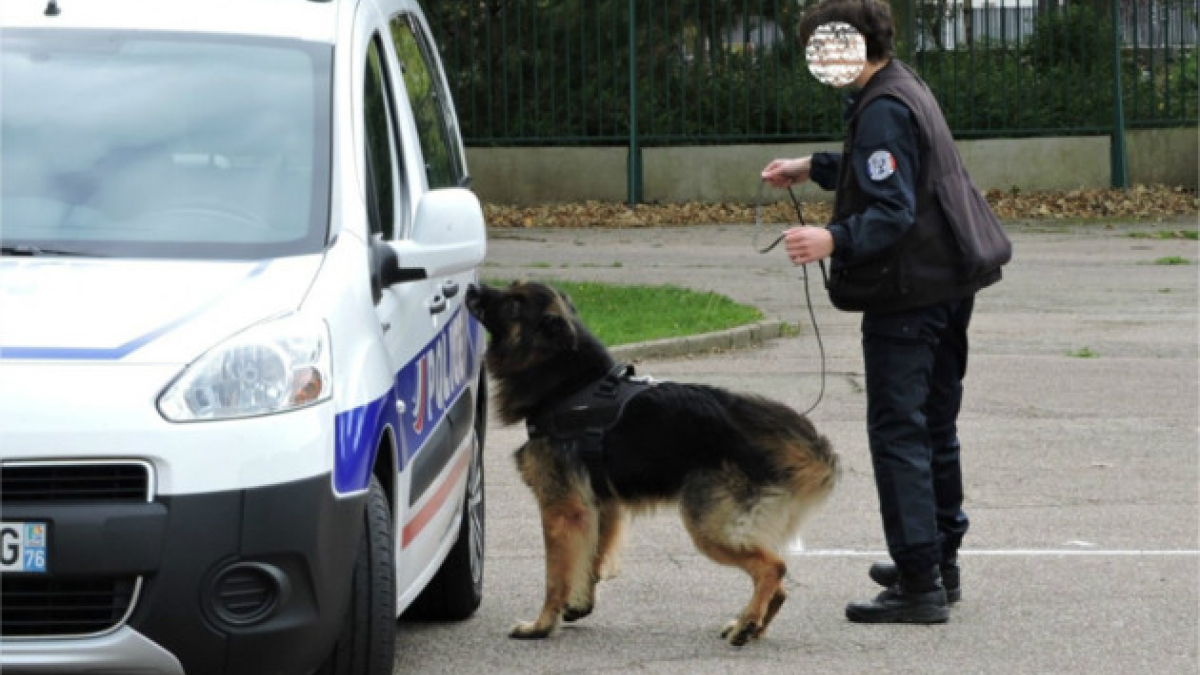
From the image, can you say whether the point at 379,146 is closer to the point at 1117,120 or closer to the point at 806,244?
the point at 806,244

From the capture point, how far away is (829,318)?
1661 centimetres

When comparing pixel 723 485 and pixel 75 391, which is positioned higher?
pixel 75 391

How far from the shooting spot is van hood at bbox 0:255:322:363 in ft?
16.4

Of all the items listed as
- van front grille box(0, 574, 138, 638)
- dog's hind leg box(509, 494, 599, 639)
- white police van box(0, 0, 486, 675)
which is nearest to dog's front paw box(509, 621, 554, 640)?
dog's hind leg box(509, 494, 599, 639)

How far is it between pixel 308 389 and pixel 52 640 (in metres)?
0.77

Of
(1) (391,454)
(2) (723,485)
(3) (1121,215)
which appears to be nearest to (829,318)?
(3) (1121,215)

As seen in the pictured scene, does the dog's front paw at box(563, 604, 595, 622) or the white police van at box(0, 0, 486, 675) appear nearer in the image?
the white police van at box(0, 0, 486, 675)

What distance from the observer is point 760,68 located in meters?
25.3

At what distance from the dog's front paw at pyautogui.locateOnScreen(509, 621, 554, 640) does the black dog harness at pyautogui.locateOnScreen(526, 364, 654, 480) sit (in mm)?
540

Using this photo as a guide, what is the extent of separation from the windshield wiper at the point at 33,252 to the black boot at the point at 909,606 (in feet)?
9.36

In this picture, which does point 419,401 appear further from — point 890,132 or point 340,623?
point 890,132

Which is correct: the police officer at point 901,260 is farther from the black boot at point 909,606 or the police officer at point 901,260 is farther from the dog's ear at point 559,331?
the dog's ear at point 559,331

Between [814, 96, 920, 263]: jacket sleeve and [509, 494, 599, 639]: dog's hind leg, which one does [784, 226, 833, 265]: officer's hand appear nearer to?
[814, 96, 920, 263]: jacket sleeve

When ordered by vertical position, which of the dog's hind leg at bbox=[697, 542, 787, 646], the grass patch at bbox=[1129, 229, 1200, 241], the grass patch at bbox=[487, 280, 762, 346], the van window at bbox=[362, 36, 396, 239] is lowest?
the grass patch at bbox=[1129, 229, 1200, 241]
